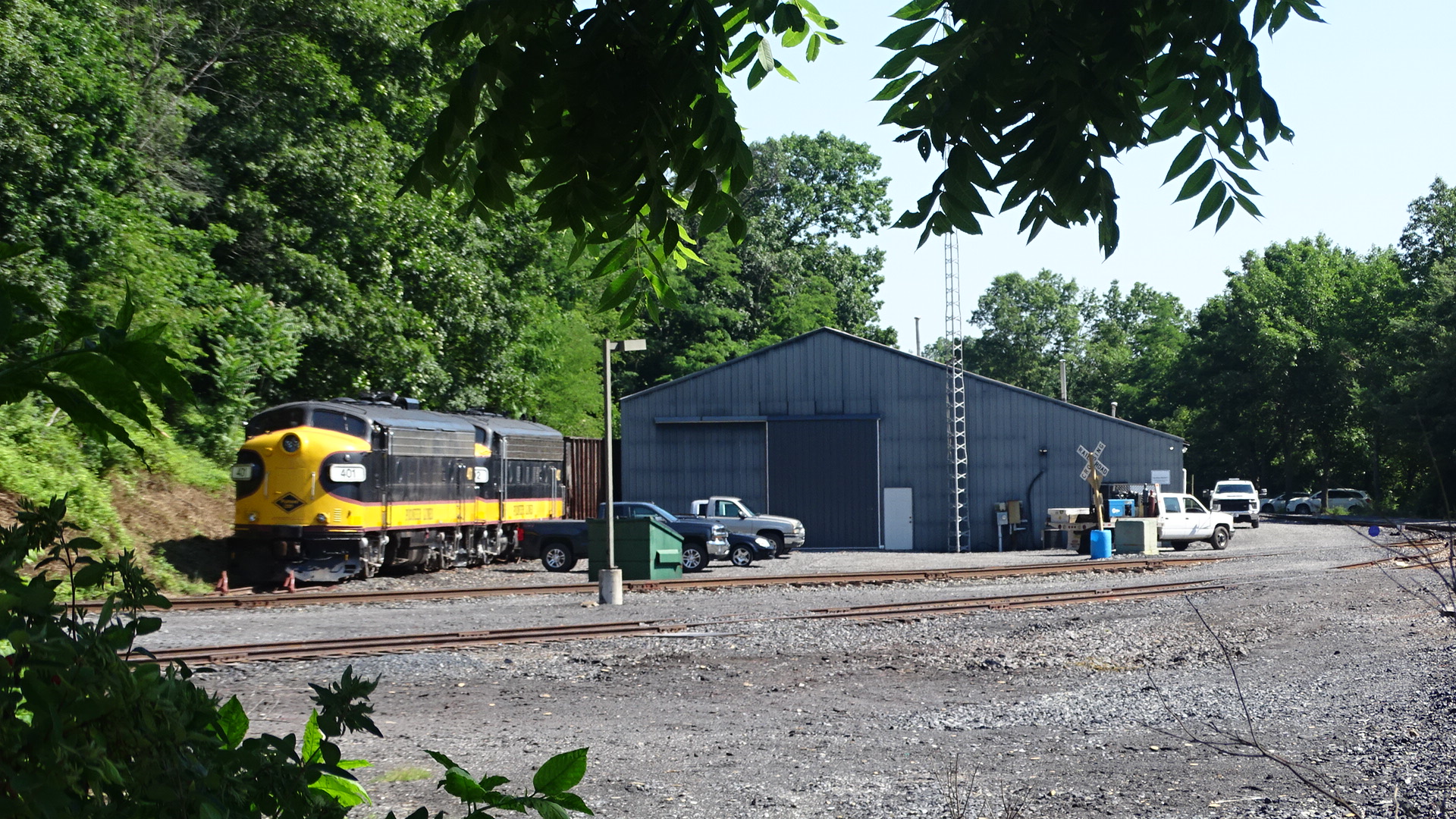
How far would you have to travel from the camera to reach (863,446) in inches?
1550

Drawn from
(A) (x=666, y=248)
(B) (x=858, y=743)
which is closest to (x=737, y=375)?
(B) (x=858, y=743)

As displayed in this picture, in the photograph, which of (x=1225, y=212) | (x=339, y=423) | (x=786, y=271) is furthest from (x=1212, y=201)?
(x=786, y=271)

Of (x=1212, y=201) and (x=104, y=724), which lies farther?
(x=1212, y=201)

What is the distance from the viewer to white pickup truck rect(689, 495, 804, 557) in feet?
96.5

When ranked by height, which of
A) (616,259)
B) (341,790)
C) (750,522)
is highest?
(616,259)

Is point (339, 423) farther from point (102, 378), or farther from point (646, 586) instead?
point (102, 378)

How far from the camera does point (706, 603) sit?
1884 centimetres

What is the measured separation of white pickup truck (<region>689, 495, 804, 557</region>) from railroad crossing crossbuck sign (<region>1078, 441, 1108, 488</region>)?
28.2 ft

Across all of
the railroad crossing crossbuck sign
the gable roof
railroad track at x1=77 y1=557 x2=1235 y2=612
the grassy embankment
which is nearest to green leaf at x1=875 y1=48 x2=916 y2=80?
railroad track at x1=77 y1=557 x2=1235 y2=612

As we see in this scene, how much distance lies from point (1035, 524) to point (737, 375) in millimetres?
11384

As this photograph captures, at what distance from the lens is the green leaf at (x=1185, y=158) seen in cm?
393

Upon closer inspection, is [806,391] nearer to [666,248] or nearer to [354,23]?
[354,23]

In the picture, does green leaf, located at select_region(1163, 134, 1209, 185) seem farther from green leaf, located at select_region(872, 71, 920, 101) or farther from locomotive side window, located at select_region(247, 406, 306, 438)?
locomotive side window, located at select_region(247, 406, 306, 438)

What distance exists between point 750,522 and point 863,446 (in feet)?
34.7
